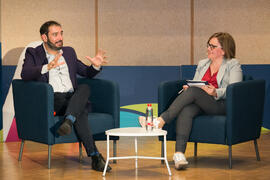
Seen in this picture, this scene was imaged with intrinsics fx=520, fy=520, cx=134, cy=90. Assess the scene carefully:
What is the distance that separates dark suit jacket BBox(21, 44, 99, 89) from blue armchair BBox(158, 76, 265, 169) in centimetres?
84

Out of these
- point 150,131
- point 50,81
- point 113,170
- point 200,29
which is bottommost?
point 113,170

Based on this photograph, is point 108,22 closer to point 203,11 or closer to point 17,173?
point 203,11

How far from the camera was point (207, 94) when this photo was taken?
4586 millimetres

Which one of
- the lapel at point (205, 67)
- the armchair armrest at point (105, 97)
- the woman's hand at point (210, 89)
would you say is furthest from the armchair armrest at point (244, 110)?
the armchair armrest at point (105, 97)

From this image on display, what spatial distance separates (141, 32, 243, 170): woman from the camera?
4457 millimetres

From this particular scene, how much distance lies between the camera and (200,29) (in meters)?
A: 6.80

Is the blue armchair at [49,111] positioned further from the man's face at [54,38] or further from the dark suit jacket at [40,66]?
the man's face at [54,38]

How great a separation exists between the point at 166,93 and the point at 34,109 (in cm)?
120

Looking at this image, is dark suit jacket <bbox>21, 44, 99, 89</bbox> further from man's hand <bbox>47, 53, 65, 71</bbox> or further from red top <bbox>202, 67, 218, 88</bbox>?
red top <bbox>202, 67, 218, 88</bbox>

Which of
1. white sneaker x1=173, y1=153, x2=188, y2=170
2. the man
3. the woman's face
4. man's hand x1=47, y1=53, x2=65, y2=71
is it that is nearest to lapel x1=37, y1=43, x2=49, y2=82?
the man

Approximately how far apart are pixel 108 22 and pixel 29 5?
101 centimetres

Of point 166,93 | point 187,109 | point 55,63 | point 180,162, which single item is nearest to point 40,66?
point 55,63

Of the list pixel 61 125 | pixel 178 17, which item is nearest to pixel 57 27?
pixel 61 125

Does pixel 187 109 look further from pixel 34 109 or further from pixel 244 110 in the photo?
pixel 34 109
